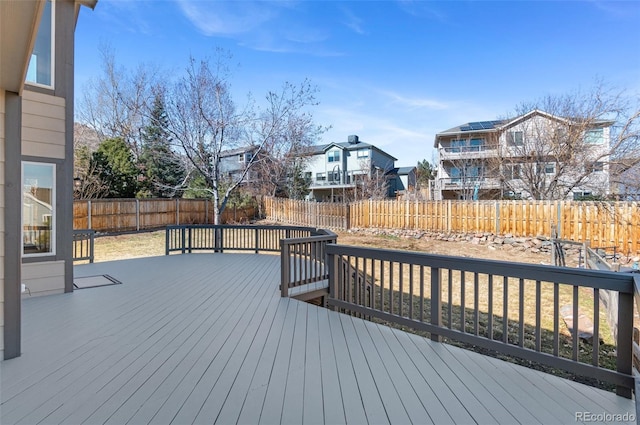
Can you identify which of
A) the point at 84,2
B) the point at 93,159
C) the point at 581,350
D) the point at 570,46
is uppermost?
the point at 570,46

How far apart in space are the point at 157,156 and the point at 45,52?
8570mm

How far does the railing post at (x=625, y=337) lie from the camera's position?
2085 millimetres

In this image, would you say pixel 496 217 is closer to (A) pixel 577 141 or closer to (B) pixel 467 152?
(A) pixel 577 141

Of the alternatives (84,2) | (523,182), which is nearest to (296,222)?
(523,182)

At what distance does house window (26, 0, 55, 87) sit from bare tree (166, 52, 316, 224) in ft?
22.2

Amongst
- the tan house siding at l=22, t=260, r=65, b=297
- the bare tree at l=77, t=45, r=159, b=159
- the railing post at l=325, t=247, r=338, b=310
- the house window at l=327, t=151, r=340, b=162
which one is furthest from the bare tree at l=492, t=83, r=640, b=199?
the bare tree at l=77, t=45, r=159, b=159

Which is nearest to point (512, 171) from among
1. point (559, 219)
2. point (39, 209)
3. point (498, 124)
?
point (498, 124)

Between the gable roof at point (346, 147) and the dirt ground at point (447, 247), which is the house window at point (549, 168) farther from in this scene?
the gable roof at point (346, 147)

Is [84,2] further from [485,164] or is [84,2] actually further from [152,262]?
[485,164]

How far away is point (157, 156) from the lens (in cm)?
1320

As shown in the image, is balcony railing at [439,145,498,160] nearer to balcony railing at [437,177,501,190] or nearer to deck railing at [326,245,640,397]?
balcony railing at [437,177,501,190]

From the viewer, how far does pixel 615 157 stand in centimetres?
1230

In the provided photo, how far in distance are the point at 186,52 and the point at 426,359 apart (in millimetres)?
13467

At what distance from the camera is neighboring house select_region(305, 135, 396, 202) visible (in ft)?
91.7
